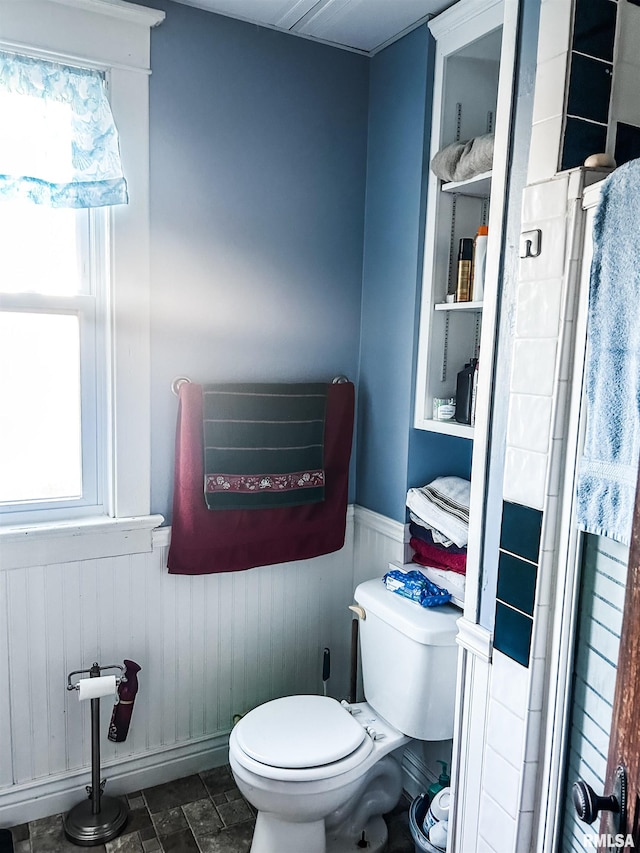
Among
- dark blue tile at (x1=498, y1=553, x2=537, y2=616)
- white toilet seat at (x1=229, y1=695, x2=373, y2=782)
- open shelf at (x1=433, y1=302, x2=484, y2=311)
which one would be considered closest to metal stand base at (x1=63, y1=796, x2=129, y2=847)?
white toilet seat at (x1=229, y1=695, x2=373, y2=782)

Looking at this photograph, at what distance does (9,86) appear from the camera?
1.74 meters

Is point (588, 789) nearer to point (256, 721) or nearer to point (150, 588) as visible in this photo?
point (256, 721)

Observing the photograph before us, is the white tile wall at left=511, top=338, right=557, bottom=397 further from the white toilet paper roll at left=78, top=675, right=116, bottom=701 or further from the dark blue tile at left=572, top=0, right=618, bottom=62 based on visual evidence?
the white toilet paper roll at left=78, top=675, right=116, bottom=701

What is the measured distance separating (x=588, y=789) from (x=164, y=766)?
1627 mm

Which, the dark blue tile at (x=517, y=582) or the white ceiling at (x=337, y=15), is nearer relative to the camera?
the dark blue tile at (x=517, y=582)

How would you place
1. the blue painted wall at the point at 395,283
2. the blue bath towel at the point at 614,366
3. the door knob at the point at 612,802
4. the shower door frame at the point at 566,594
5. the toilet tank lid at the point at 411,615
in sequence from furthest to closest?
the blue painted wall at the point at 395,283 < the toilet tank lid at the point at 411,615 < the shower door frame at the point at 566,594 < the blue bath towel at the point at 614,366 < the door knob at the point at 612,802

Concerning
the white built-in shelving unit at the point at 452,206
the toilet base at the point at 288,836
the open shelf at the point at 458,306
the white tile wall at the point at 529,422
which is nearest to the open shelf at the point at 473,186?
the white built-in shelving unit at the point at 452,206

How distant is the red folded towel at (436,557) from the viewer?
191cm

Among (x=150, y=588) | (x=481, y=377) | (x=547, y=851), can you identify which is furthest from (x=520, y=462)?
(x=150, y=588)

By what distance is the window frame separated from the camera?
5.75 ft

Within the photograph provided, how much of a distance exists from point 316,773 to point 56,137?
1.78 metres

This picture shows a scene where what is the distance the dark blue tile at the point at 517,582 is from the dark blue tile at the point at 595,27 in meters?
0.95

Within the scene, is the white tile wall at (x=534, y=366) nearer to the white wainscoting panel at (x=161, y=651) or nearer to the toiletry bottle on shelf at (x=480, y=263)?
the toiletry bottle on shelf at (x=480, y=263)

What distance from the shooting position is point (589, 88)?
3.98 feet
